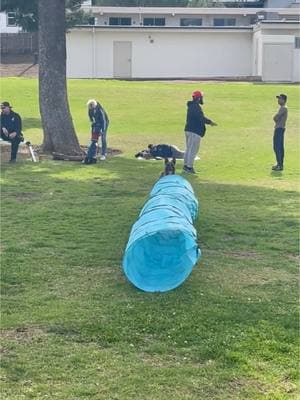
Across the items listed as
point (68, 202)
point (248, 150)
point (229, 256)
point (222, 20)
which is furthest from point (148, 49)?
point (229, 256)

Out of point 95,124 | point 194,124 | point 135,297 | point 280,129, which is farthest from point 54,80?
point 135,297

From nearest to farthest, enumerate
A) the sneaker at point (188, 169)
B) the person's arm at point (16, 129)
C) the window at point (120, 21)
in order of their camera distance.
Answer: the sneaker at point (188, 169), the person's arm at point (16, 129), the window at point (120, 21)

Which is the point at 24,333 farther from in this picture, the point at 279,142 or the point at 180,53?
the point at 180,53

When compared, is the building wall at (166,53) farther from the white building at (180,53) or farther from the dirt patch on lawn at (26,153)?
the dirt patch on lawn at (26,153)

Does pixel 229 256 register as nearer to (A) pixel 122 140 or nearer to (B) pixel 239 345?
(B) pixel 239 345

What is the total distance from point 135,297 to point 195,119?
376 inches

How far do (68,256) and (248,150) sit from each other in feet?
43.4

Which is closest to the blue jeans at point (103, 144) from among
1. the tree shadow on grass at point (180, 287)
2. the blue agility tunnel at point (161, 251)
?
the tree shadow on grass at point (180, 287)

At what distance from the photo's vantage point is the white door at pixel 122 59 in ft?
152

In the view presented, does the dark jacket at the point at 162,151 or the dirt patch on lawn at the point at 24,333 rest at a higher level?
the dirt patch on lawn at the point at 24,333

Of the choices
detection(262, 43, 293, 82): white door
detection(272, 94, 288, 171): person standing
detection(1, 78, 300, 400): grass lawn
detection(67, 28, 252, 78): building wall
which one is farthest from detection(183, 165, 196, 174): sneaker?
detection(67, 28, 252, 78): building wall

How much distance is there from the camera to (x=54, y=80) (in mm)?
19938

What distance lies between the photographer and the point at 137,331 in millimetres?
6383

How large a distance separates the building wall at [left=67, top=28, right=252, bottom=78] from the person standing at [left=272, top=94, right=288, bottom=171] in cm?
2916
